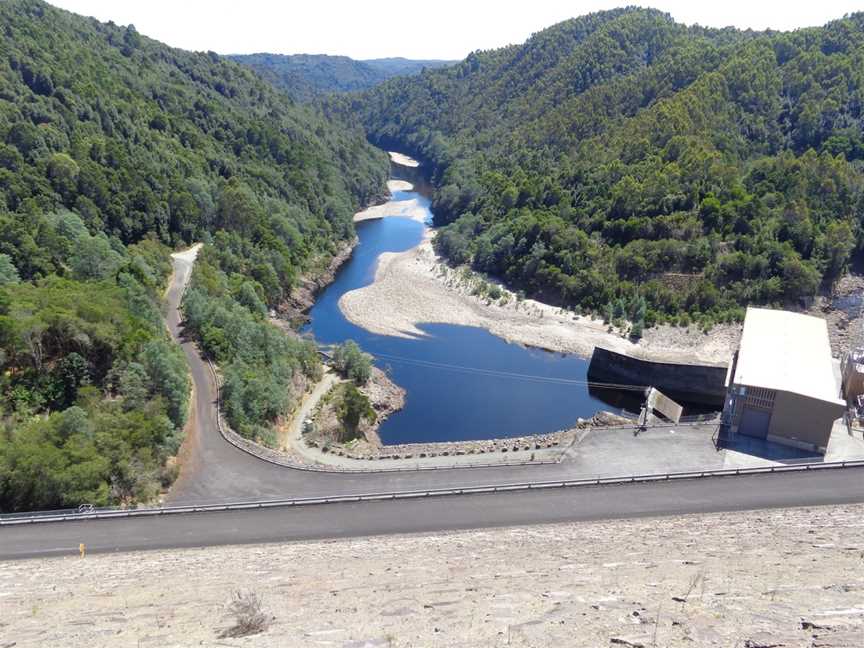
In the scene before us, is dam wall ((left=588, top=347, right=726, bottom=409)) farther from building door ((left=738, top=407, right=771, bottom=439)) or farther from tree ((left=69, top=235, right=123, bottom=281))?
tree ((left=69, top=235, right=123, bottom=281))

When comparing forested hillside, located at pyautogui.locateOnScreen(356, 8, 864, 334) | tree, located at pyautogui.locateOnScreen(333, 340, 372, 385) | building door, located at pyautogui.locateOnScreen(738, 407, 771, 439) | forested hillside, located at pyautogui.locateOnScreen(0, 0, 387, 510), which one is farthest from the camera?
forested hillside, located at pyautogui.locateOnScreen(356, 8, 864, 334)

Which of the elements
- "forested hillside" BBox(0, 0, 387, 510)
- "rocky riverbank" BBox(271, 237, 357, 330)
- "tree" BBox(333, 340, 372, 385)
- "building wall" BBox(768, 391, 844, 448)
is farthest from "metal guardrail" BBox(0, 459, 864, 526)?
"rocky riverbank" BBox(271, 237, 357, 330)

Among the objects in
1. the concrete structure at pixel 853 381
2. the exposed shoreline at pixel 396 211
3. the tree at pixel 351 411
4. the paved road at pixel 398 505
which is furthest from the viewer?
the exposed shoreline at pixel 396 211

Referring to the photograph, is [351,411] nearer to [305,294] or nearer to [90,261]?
[90,261]

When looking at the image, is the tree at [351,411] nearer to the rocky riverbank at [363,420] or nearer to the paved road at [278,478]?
the rocky riverbank at [363,420]

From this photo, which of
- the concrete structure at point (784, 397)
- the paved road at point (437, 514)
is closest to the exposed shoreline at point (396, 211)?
the concrete structure at point (784, 397)

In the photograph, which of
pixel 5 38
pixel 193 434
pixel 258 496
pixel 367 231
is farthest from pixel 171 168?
pixel 258 496
